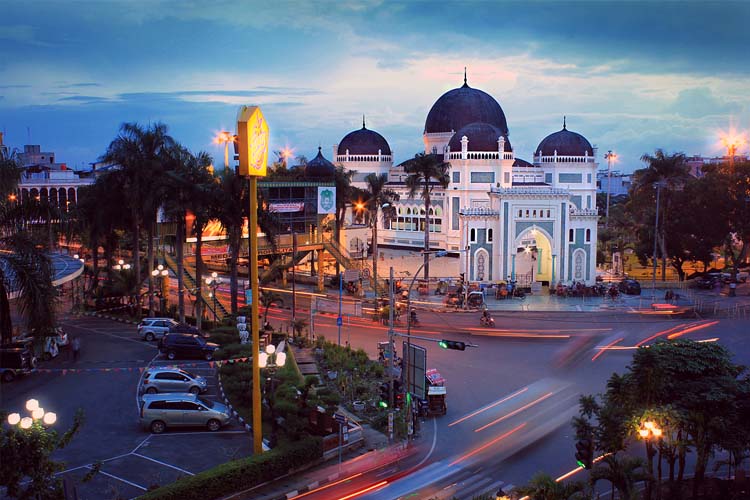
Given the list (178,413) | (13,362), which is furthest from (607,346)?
(13,362)

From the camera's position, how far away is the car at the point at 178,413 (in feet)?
77.2

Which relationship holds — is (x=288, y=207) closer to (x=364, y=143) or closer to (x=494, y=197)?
(x=494, y=197)

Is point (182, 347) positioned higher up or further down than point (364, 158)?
further down

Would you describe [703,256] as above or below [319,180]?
below

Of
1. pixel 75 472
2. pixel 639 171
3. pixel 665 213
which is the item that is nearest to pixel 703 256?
pixel 665 213

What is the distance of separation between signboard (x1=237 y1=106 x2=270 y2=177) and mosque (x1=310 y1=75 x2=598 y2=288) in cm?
3900

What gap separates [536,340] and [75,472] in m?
27.5

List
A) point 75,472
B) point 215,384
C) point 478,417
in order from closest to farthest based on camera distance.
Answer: point 75,472 < point 478,417 < point 215,384

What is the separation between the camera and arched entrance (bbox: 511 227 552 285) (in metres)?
60.3

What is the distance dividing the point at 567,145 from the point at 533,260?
16.5 metres

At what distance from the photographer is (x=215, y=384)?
29.4 metres

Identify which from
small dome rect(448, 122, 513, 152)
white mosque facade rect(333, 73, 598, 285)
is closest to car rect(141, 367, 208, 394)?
white mosque facade rect(333, 73, 598, 285)

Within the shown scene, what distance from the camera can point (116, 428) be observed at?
23.7 meters

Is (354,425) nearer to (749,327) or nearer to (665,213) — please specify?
(749,327)
